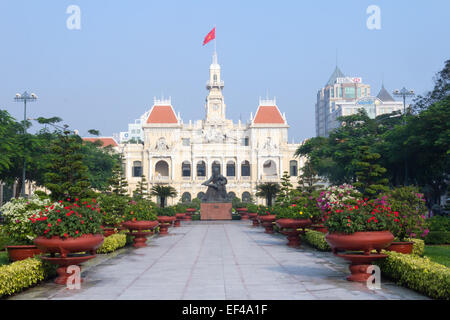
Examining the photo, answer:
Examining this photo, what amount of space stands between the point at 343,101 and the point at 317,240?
125422 mm

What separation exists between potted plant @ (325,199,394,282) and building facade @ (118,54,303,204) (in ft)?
218

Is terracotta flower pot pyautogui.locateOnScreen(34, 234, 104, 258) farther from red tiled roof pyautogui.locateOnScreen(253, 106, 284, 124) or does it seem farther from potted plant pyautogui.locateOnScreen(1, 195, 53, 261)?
red tiled roof pyautogui.locateOnScreen(253, 106, 284, 124)

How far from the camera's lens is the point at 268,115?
8356 cm

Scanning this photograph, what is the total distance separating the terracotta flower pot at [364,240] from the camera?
31.0 feet

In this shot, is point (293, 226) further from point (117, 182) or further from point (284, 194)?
point (117, 182)

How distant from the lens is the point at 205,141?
266 ft

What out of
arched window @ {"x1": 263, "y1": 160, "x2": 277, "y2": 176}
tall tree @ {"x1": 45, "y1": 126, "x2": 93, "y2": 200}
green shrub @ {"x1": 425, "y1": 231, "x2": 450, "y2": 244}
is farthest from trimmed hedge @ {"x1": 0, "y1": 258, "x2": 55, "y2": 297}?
arched window @ {"x1": 263, "y1": 160, "x2": 277, "y2": 176}

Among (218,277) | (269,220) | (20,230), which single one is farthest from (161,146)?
(218,277)

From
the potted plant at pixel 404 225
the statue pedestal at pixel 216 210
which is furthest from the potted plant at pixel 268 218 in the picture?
the statue pedestal at pixel 216 210

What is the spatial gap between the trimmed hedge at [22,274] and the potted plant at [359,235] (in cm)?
570

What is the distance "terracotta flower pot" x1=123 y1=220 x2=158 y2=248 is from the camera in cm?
1698

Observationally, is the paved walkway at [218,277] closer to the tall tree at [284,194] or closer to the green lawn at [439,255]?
the green lawn at [439,255]

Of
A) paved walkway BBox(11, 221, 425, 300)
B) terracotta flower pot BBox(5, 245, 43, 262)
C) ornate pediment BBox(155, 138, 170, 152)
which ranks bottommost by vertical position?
paved walkway BBox(11, 221, 425, 300)
